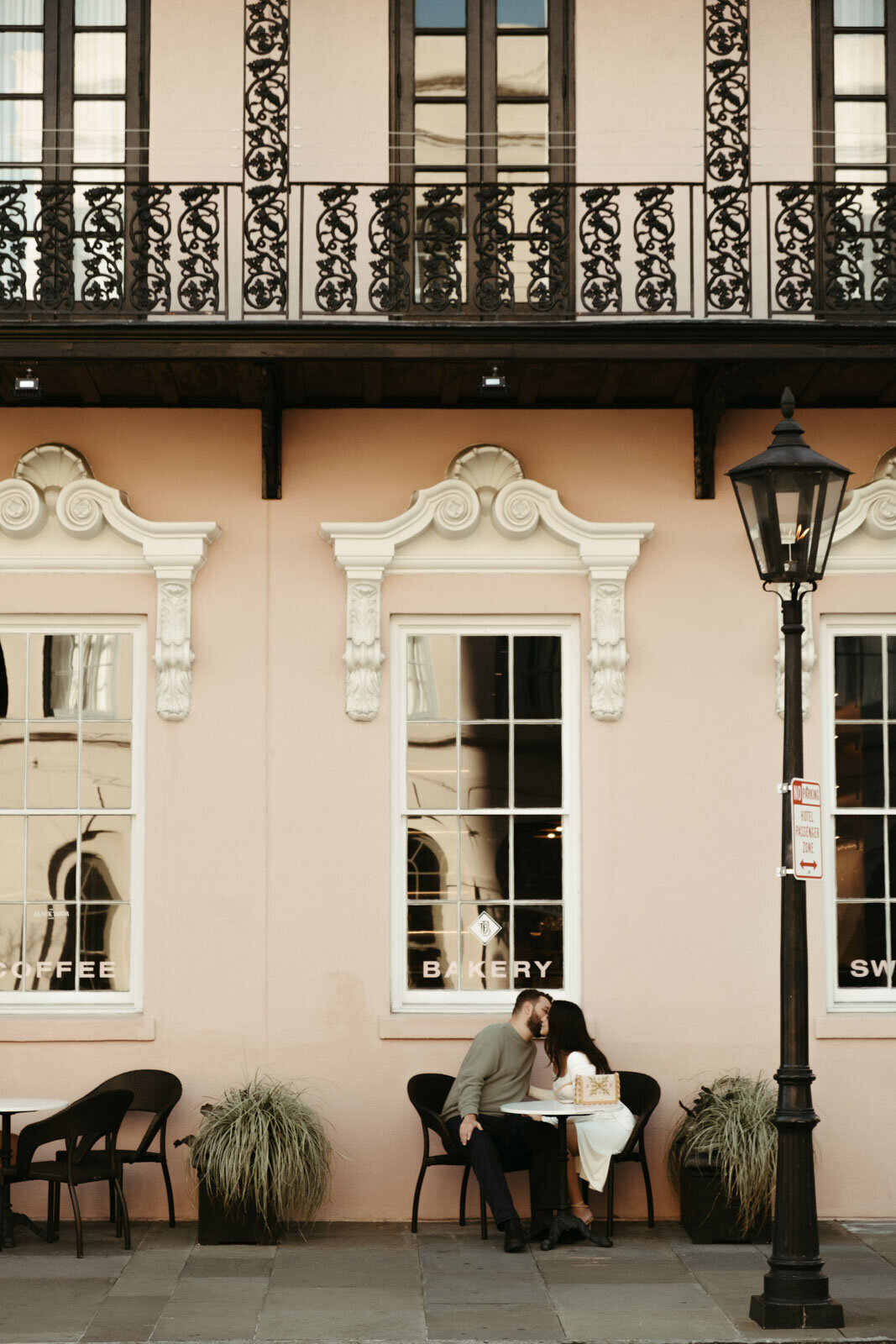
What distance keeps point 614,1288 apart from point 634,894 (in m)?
2.41

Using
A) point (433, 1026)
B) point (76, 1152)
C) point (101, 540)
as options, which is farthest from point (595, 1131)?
point (101, 540)

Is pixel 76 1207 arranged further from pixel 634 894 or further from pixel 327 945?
pixel 634 894

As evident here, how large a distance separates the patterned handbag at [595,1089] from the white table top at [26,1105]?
2766mm

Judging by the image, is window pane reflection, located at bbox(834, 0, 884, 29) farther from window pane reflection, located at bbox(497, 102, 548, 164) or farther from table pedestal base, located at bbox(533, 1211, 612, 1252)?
table pedestal base, located at bbox(533, 1211, 612, 1252)

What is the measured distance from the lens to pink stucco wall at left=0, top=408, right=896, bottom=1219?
9203 millimetres

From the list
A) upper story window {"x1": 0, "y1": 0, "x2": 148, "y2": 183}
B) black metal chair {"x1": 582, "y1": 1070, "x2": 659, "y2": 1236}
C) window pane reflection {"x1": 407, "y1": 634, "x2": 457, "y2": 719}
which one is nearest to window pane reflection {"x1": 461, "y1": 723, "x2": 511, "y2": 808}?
window pane reflection {"x1": 407, "y1": 634, "x2": 457, "y2": 719}

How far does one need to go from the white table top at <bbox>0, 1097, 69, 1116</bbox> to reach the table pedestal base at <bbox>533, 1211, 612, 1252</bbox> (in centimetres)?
269

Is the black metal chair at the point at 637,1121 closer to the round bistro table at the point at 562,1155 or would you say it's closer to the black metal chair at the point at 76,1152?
the round bistro table at the point at 562,1155

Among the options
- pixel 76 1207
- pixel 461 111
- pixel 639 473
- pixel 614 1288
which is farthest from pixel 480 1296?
pixel 461 111

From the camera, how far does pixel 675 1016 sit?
9.28 meters

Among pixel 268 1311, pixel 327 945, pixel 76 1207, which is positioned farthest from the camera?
pixel 327 945

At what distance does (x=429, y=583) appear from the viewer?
9500 millimetres

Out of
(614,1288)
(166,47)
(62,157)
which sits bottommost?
(614,1288)

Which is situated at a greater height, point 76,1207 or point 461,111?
point 461,111
